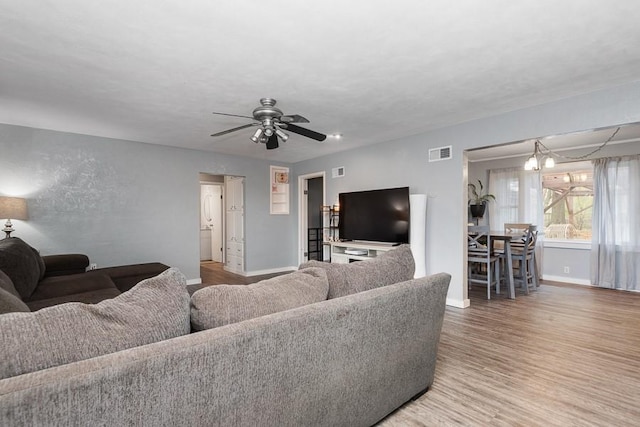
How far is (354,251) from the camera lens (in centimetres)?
546

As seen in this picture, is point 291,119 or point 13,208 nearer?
point 291,119

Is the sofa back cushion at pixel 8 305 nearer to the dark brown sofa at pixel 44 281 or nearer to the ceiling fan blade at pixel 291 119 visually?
the dark brown sofa at pixel 44 281

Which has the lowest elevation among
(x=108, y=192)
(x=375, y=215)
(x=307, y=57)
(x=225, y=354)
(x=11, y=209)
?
(x=225, y=354)

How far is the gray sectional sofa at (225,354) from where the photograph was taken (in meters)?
0.86

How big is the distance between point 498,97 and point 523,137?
667mm

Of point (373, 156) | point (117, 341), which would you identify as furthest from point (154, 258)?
point (117, 341)

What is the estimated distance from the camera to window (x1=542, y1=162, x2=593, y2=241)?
5.69 meters

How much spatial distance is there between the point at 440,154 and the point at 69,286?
444cm

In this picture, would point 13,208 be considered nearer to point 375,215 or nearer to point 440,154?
point 375,215

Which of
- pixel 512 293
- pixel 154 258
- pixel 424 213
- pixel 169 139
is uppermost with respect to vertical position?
pixel 169 139

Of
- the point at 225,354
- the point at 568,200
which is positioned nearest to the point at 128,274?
the point at 225,354

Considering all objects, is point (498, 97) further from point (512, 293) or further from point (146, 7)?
point (146, 7)

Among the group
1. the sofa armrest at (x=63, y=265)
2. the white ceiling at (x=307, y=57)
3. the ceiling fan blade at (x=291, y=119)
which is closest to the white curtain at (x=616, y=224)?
the white ceiling at (x=307, y=57)

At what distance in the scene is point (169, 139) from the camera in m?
4.83
